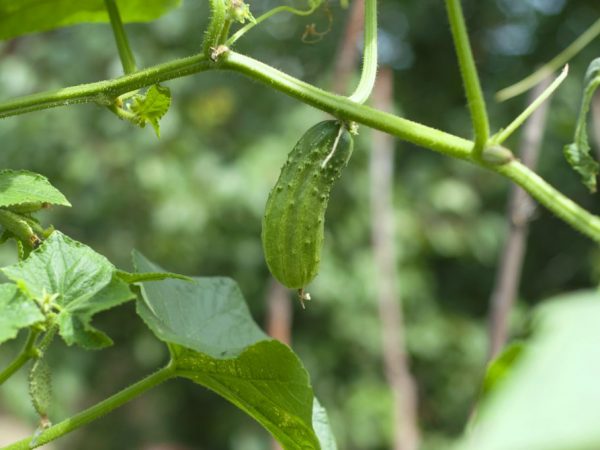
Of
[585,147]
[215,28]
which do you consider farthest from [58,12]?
[585,147]

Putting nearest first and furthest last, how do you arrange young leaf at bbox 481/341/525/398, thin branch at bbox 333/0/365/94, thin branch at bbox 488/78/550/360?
1. young leaf at bbox 481/341/525/398
2. thin branch at bbox 488/78/550/360
3. thin branch at bbox 333/0/365/94

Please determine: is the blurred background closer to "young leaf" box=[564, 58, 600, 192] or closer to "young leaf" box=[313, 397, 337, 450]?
"young leaf" box=[313, 397, 337, 450]

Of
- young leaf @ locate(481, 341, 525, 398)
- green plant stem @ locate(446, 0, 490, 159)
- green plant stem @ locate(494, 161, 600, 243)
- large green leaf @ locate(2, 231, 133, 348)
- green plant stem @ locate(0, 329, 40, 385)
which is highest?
green plant stem @ locate(446, 0, 490, 159)

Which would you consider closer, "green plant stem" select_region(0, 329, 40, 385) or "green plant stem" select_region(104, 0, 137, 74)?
"green plant stem" select_region(0, 329, 40, 385)

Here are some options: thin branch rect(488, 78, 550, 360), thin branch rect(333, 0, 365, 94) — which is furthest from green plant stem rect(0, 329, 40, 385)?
thin branch rect(333, 0, 365, 94)

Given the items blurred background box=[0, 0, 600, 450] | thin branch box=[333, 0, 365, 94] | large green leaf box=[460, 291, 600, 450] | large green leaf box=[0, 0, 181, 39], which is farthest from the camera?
blurred background box=[0, 0, 600, 450]

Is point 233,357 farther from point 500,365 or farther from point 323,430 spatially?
point 500,365

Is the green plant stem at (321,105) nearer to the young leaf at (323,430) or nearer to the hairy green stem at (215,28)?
the hairy green stem at (215,28)
